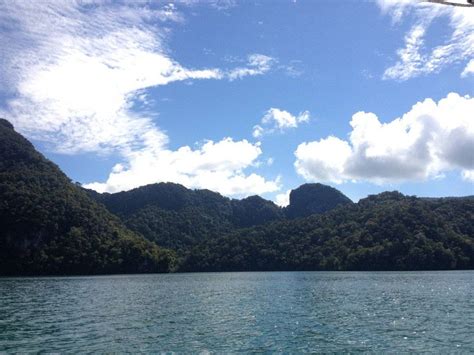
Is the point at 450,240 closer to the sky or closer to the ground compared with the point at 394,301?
closer to the sky

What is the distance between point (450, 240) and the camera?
187625 millimetres

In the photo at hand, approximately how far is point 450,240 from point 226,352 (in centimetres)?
18283

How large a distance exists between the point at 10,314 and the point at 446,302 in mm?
54462

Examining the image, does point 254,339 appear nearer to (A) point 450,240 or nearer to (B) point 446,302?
(B) point 446,302

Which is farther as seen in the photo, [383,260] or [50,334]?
[383,260]

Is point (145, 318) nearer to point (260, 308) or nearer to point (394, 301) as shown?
point (260, 308)

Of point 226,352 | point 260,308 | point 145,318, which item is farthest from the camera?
point 260,308

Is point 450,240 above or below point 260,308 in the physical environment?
above

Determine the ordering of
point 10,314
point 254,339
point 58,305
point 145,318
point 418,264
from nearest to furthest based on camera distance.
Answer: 1. point 254,339
2. point 145,318
3. point 10,314
4. point 58,305
5. point 418,264

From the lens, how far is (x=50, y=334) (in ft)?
122

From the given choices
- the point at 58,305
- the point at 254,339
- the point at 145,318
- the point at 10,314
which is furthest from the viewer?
the point at 58,305

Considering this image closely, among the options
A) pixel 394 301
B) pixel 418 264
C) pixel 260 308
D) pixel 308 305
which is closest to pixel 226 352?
pixel 260 308

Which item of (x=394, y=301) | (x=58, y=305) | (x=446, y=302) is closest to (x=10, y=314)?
(x=58, y=305)

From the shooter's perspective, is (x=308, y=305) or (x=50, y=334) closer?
(x=50, y=334)
